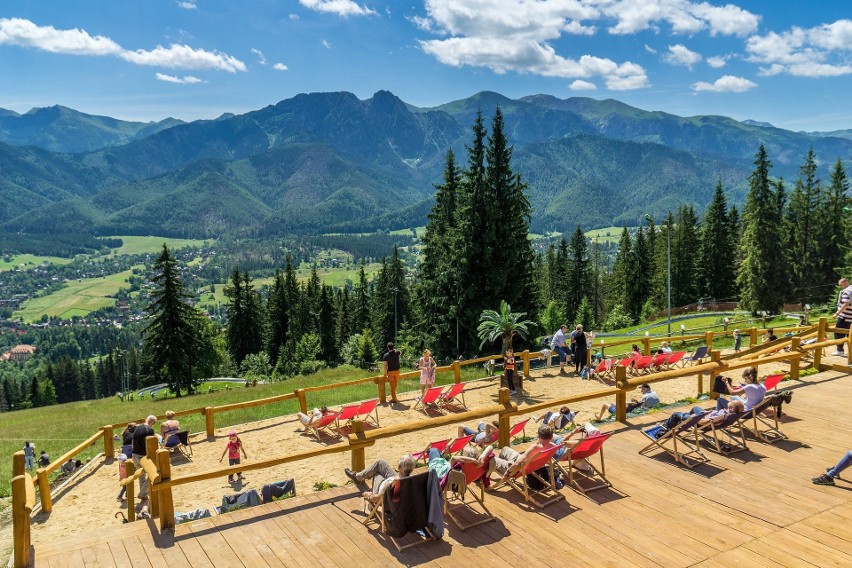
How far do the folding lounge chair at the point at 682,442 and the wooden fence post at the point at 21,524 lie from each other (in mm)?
9401

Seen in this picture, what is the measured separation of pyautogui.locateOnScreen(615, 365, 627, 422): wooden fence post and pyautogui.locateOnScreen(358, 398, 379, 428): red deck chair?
6548mm

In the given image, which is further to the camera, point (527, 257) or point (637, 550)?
point (527, 257)

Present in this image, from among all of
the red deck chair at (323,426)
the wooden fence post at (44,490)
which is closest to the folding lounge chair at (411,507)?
the wooden fence post at (44,490)

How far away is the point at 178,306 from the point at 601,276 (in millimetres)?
73681

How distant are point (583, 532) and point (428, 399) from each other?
9.56m

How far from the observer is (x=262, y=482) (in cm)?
1311

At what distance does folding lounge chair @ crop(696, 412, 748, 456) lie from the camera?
33.9 feet

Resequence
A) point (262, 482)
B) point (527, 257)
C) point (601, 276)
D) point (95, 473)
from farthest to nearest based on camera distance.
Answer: point (601, 276)
point (527, 257)
point (95, 473)
point (262, 482)

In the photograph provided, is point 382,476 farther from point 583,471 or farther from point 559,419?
point 559,419

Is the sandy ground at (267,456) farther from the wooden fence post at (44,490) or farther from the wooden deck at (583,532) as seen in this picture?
the wooden deck at (583,532)

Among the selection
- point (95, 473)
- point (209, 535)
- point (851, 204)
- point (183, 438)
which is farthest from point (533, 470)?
point (851, 204)

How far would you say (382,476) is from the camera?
8.45 meters

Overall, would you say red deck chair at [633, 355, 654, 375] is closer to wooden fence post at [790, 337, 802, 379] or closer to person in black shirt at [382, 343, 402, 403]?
wooden fence post at [790, 337, 802, 379]

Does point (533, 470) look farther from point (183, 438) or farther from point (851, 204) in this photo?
point (851, 204)
